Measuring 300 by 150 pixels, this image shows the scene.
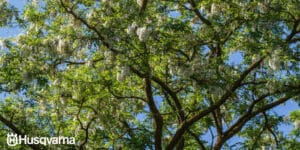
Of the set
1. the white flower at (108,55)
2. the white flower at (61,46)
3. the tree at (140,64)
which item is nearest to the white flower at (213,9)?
the tree at (140,64)

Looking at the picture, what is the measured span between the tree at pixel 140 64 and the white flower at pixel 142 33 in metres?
0.02

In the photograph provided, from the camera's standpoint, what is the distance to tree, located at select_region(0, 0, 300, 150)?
1347cm

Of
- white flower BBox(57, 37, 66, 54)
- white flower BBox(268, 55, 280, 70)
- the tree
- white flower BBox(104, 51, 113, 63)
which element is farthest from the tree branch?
white flower BBox(57, 37, 66, 54)

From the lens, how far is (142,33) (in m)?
12.9

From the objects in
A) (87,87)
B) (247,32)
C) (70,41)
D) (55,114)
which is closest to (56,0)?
(70,41)

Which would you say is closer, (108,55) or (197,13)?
(108,55)

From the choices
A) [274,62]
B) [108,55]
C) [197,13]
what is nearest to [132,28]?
[108,55]

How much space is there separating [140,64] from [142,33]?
99 cm

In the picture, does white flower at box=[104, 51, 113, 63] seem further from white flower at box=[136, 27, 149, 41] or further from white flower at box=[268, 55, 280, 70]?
white flower at box=[268, 55, 280, 70]

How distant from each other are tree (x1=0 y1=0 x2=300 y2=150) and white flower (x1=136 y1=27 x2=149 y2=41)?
2 cm

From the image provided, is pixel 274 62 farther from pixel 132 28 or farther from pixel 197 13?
pixel 132 28

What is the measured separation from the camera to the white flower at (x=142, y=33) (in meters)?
12.9

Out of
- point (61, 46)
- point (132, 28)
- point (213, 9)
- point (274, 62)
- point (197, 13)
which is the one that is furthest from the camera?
point (197, 13)

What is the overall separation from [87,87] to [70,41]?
7.78ft
